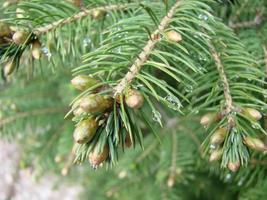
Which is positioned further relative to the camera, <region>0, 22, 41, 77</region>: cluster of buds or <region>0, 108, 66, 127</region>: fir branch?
<region>0, 108, 66, 127</region>: fir branch

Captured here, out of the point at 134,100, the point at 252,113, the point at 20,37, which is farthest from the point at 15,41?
the point at 252,113

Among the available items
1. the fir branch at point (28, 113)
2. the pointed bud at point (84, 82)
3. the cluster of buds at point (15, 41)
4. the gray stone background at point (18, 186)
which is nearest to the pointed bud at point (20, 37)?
the cluster of buds at point (15, 41)

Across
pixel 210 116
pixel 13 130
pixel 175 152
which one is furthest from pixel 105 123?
pixel 13 130

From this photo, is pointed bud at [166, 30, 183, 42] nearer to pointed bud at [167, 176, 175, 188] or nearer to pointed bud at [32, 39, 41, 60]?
pointed bud at [32, 39, 41, 60]

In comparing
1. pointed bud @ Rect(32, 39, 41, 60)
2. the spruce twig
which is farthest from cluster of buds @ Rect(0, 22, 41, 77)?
the spruce twig

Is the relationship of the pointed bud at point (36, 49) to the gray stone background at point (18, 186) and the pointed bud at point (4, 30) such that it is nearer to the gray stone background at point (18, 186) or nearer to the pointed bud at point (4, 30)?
the pointed bud at point (4, 30)

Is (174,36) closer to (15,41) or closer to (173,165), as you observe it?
(15,41)

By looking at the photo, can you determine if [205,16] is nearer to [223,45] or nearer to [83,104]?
[223,45]
